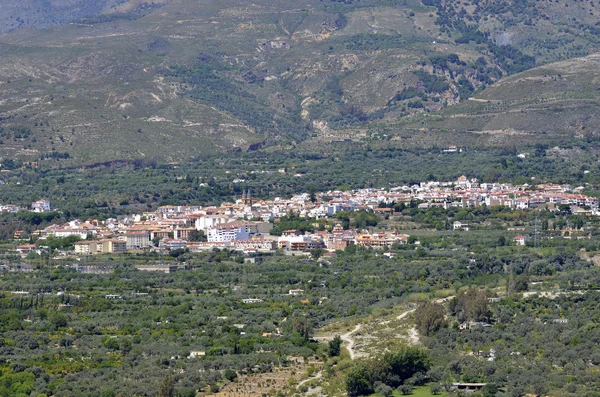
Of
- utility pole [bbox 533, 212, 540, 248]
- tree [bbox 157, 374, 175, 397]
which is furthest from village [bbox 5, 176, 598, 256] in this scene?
tree [bbox 157, 374, 175, 397]

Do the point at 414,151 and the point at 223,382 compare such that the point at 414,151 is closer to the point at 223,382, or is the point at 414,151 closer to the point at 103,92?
the point at 103,92

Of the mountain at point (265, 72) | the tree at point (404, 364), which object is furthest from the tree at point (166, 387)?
the mountain at point (265, 72)

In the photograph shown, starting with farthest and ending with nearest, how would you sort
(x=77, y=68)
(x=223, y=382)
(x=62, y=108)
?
(x=77, y=68), (x=62, y=108), (x=223, y=382)

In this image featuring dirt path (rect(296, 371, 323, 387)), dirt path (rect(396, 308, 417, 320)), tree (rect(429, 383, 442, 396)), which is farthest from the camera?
dirt path (rect(396, 308, 417, 320))

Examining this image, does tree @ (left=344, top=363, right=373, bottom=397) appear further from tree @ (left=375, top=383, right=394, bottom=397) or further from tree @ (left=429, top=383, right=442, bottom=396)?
tree @ (left=429, top=383, right=442, bottom=396)

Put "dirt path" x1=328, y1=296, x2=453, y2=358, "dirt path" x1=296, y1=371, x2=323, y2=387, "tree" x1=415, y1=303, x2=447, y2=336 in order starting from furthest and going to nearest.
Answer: "tree" x1=415, y1=303, x2=447, y2=336
"dirt path" x1=328, y1=296, x2=453, y2=358
"dirt path" x1=296, y1=371, x2=323, y2=387

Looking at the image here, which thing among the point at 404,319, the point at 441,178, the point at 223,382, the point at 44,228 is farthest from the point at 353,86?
the point at 223,382

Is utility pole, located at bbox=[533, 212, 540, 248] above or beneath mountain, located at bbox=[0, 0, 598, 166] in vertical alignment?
beneath
